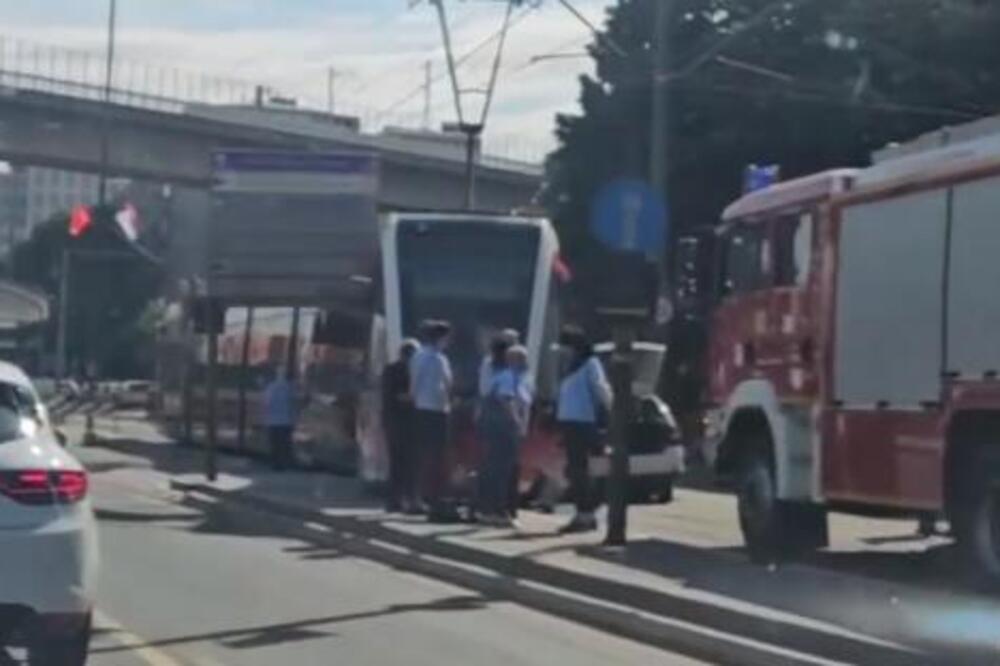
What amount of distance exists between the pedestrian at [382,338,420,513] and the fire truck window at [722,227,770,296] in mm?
3962

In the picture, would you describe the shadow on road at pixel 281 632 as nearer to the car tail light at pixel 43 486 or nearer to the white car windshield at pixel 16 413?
the white car windshield at pixel 16 413

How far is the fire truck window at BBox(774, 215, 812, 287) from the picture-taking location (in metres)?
18.8

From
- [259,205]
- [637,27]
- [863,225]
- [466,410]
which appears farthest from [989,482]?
[637,27]

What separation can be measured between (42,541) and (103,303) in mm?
116206

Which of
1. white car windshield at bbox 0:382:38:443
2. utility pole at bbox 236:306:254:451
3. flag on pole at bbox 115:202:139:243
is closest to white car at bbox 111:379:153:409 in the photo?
flag on pole at bbox 115:202:139:243

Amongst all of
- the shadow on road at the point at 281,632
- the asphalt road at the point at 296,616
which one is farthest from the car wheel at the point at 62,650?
the shadow on road at the point at 281,632

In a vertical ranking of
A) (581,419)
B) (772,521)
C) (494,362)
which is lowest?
(772,521)

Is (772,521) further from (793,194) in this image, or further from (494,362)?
(494,362)

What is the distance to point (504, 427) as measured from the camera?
70.6 ft

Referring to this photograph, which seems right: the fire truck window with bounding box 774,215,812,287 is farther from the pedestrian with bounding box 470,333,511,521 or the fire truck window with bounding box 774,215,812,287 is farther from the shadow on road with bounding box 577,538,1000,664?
the pedestrian with bounding box 470,333,511,521

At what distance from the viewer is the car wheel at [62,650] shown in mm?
11227

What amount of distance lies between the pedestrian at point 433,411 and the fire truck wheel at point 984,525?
296 inches

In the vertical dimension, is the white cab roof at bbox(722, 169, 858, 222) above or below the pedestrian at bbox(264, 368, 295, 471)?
above

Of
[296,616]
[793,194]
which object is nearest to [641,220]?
[793,194]
